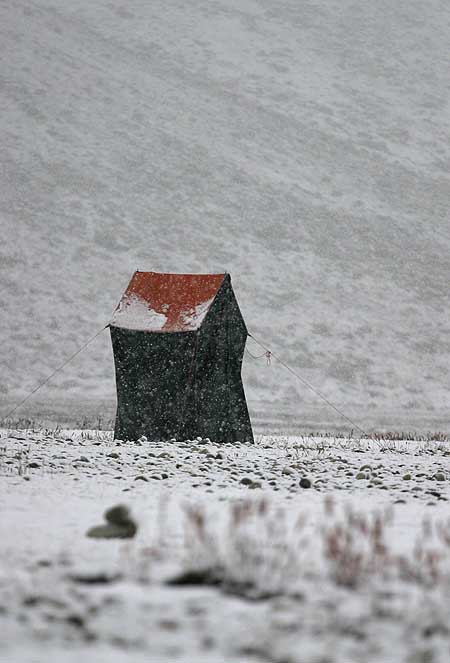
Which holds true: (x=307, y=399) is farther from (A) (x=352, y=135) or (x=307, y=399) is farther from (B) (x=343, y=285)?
(A) (x=352, y=135)

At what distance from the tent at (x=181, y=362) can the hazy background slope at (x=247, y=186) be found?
391 inches

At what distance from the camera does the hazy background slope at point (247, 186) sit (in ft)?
95.9

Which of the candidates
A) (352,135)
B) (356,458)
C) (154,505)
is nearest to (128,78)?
(352,135)

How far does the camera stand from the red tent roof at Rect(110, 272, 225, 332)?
45.1 feet

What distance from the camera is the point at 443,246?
38.7 m

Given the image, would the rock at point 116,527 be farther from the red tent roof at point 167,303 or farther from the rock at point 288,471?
the red tent roof at point 167,303

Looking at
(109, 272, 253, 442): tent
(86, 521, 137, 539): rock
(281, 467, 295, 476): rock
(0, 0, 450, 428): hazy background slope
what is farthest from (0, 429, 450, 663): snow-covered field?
(0, 0, 450, 428): hazy background slope

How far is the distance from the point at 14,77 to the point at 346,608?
1689 inches

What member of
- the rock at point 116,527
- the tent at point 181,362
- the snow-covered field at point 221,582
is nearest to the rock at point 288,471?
the snow-covered field at point 221,582

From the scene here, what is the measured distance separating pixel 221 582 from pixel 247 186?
36508 millimetres

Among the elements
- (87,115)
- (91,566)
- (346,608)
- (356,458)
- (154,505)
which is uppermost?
(346,608)

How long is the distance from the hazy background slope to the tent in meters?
9.92

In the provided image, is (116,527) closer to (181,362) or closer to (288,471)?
(288,471)

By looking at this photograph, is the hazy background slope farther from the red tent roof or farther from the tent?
the tent
